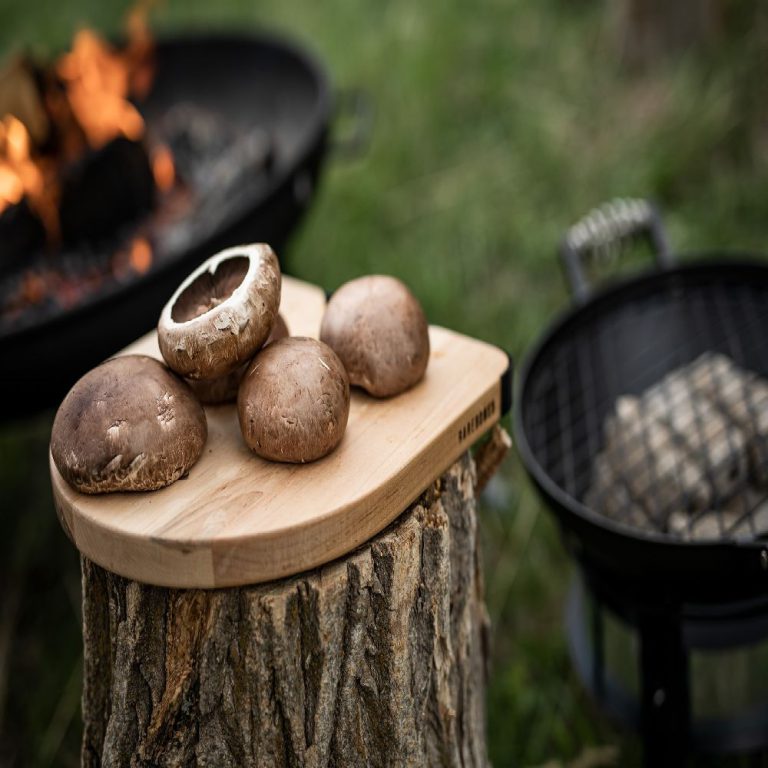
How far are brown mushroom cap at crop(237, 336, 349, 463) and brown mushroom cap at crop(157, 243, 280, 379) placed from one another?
0.15 ft

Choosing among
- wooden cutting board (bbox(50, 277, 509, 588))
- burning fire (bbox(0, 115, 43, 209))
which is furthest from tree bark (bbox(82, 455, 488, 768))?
burning fire (bbox(0, 115, 43, 209))

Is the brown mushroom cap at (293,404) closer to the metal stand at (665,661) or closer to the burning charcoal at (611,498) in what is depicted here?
the metal stand at (665,661)

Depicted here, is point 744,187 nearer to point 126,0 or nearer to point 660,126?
point 660,126

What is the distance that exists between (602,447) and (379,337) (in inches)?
40.7

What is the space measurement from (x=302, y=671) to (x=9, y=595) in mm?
1612

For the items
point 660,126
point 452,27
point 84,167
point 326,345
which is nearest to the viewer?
point 326,345

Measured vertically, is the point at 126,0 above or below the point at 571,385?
below

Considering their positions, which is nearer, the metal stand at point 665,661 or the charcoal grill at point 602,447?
the charcoal grill at point 602,447

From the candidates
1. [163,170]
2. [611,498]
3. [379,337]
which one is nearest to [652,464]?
[611,498]

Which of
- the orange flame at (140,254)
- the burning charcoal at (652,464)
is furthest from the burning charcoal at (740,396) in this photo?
the orange flame at (140,254)

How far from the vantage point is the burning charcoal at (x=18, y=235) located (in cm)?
→ 267

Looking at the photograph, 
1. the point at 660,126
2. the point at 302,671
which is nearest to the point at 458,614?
the point at 302,671

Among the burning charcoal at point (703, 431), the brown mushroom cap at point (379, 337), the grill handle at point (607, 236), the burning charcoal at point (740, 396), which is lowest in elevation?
the burning charcoal at point (703, 431)

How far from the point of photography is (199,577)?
1317 mm
